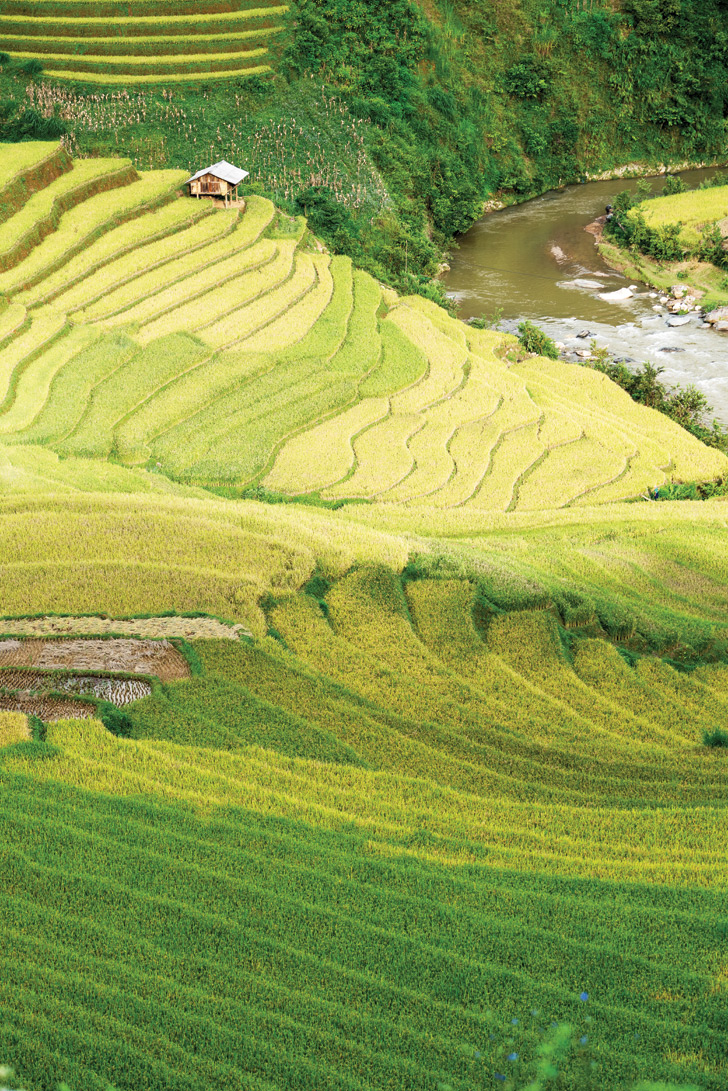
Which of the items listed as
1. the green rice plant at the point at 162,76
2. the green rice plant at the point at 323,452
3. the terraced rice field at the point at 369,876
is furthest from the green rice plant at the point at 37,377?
the green rice plant at the point at 162,76

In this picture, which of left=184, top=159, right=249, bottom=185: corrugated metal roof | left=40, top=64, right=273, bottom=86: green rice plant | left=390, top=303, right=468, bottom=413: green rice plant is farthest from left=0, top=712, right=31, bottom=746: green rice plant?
left=40, top=64, right=273, bottom=86: green rice plant

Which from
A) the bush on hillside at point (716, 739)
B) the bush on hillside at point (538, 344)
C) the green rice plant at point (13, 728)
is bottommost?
the bush on hillside at point (538, 344)

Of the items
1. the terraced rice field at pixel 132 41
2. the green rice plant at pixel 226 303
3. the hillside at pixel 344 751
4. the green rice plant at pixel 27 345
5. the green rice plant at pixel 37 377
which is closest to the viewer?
the hillside at pixel 344 751

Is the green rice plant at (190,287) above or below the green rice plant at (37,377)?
above

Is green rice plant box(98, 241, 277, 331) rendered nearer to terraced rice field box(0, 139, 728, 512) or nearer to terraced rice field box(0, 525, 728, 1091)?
terraced rice field box(0, 139, 728, 512)

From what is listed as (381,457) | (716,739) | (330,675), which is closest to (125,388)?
(381,457)

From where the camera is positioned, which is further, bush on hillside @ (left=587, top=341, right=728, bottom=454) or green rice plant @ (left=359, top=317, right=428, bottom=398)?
bush on hillside @ (left=587, top=341, right=728, bottom=454)

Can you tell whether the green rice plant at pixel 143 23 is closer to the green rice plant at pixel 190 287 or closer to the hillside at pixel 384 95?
the hillside at pixel 384 95
